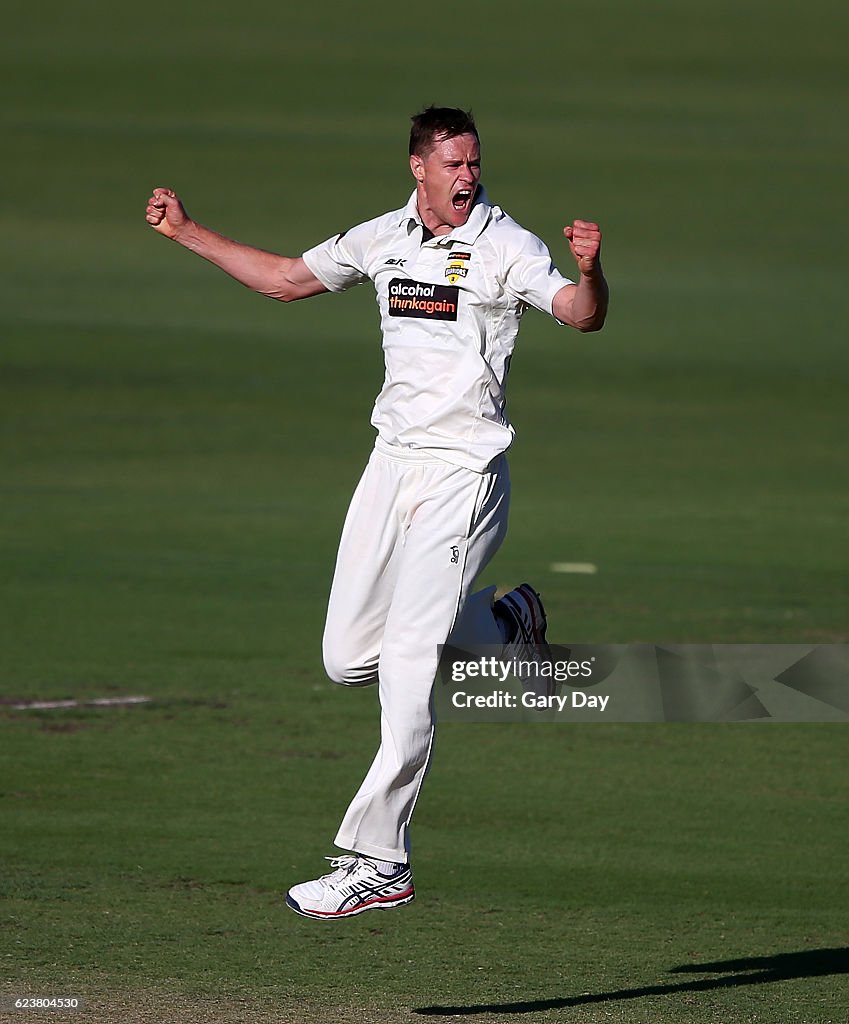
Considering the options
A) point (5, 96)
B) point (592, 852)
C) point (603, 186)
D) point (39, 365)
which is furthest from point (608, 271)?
point (592, 852)

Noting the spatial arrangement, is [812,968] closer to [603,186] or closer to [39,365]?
[39,365]

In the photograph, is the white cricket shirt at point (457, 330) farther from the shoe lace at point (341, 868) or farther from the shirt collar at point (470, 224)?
the shoe lace at point (341, 868)

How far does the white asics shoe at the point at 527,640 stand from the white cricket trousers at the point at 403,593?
1.41 feet

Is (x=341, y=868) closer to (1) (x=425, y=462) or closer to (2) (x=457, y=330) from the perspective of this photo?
(1) (x=425, y=462)

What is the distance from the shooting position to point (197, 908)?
809cm

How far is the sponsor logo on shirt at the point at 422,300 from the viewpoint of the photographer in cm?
665

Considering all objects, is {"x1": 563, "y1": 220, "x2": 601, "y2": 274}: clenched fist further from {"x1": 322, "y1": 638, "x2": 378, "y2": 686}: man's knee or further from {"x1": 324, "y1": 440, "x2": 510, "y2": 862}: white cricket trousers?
{"x1": 322, "y1": 638, "x2": 378, "y2": 686}: man's knee

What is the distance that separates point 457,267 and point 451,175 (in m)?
0.31

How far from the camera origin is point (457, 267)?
21.8 ft

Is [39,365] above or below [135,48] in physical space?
below

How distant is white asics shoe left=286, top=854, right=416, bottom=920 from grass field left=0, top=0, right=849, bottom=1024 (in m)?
0.39

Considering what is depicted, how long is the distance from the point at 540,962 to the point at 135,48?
34542 millimetres
